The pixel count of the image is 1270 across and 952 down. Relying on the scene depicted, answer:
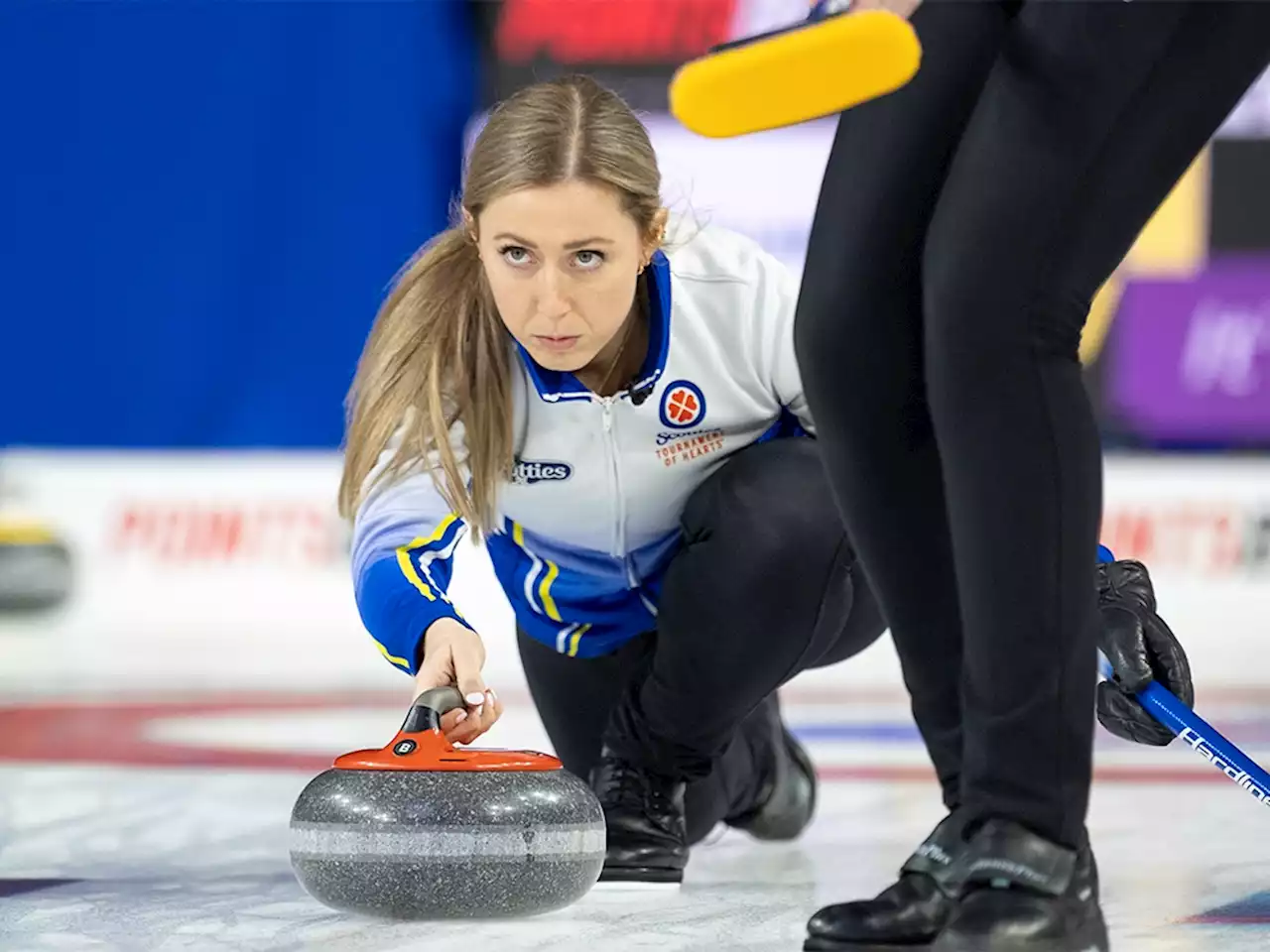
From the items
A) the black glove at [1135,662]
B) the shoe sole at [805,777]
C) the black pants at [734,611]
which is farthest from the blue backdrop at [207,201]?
the black glove at [1135,662]

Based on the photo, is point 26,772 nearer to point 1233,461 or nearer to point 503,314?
point 503,314

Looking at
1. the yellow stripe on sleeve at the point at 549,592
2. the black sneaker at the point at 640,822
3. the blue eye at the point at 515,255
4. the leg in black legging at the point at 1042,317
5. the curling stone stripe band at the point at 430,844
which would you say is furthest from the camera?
the yellow stripe on sleeve at the point at 549,592

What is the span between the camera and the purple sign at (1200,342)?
4453mm

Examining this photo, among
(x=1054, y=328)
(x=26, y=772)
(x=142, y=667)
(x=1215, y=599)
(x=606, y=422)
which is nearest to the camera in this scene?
(x=1054, y=328)

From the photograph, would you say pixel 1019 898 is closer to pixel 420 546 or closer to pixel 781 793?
pixel 420 546

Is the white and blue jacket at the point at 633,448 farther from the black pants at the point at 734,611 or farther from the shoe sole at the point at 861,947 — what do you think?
the shoe sole at the point at 861,947

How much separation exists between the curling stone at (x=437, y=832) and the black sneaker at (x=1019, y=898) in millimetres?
289

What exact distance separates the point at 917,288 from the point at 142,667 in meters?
2.89

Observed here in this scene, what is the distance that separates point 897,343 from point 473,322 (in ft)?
1.55

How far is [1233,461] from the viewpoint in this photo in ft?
14.7

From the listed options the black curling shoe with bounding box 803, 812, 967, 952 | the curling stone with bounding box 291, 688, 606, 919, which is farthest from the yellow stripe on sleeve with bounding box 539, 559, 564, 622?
the black curling shoe with bounding box 803, 812, 967, 952

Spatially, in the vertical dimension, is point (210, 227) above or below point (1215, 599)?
above

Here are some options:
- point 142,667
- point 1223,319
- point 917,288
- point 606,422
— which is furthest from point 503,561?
point 1223,319

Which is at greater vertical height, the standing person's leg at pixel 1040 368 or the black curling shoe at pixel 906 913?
the standing person's leg at pixel 1040 368
